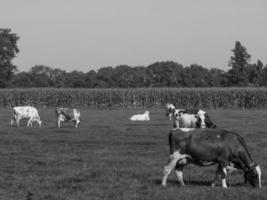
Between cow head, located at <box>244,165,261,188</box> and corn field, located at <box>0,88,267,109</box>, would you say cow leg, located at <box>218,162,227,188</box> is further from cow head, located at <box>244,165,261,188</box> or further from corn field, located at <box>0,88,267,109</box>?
corn field, located at <box>0,88,267,109</box>

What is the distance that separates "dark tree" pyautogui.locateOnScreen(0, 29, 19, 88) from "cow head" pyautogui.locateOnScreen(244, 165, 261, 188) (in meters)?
94.0

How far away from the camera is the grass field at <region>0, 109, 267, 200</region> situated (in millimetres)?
11930

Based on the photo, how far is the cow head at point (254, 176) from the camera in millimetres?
12555

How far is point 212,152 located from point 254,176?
42.6 inches

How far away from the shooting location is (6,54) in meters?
106

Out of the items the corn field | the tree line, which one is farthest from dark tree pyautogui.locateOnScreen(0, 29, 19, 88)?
the corn field

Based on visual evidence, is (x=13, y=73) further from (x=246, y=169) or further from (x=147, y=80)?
(x=246, y=169)

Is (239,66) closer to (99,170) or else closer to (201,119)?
(201,119)

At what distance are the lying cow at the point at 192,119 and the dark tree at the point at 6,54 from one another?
8092 centimetres

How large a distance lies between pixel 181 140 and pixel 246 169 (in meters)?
1.54

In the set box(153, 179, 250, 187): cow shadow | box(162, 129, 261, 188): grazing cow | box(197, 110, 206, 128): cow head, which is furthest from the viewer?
box(197, 110, 206, 128): cow head

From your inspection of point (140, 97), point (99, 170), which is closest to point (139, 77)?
point (140, 97)

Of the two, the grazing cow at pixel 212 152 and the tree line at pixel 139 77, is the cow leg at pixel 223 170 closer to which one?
the grazing cow at pixel 212 152

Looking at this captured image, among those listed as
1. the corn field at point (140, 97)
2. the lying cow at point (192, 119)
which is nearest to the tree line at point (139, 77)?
the corn field at point (140, 97)
